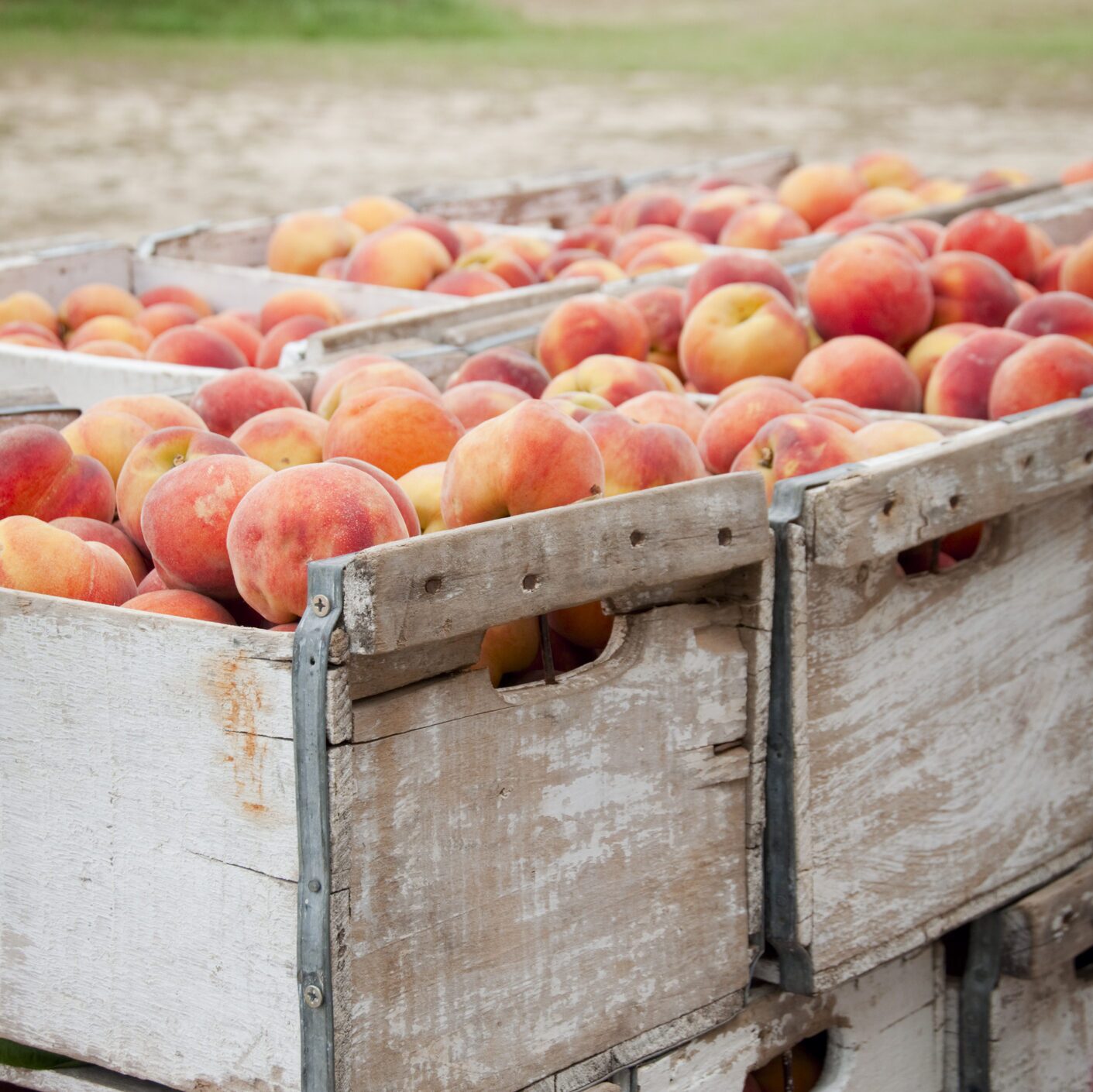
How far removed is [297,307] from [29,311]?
0.51 metres

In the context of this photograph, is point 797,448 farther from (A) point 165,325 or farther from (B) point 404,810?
(A) point 165,325

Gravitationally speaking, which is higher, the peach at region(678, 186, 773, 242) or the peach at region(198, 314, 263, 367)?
the peach at region(678, 186, 773, 242)

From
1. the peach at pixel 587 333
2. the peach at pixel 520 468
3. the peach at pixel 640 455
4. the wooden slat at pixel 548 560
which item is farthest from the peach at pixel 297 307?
the wooden slat at pixel 548 560

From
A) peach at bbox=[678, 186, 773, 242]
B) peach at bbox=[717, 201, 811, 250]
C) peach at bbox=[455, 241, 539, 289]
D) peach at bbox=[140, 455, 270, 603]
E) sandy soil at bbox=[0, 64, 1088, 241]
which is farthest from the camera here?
sandy soil at bbox=[0, 64, 1088, 241]

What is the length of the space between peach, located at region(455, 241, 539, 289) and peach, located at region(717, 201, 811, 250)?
17.7 inches

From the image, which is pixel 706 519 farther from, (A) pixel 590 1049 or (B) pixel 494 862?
(A) pixel 590 1049

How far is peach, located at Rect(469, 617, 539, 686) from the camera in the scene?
132cm

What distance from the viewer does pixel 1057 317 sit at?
223cm

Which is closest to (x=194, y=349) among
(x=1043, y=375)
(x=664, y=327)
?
(x=664, y=327)

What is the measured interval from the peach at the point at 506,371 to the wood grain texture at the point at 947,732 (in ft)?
2.38

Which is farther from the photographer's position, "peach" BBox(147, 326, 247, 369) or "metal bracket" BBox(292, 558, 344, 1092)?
"peach" BBox(147, 326, 247, 369)

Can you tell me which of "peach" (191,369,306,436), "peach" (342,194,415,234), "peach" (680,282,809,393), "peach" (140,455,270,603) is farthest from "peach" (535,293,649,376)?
"peach" (342,194,415,234)

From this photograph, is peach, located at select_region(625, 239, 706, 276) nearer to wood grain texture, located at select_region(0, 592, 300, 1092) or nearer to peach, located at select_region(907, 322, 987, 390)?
peach, located at select_region(907, 322, 987, 390)

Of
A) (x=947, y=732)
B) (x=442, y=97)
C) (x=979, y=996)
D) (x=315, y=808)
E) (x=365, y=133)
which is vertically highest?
(x=442, y=97)
